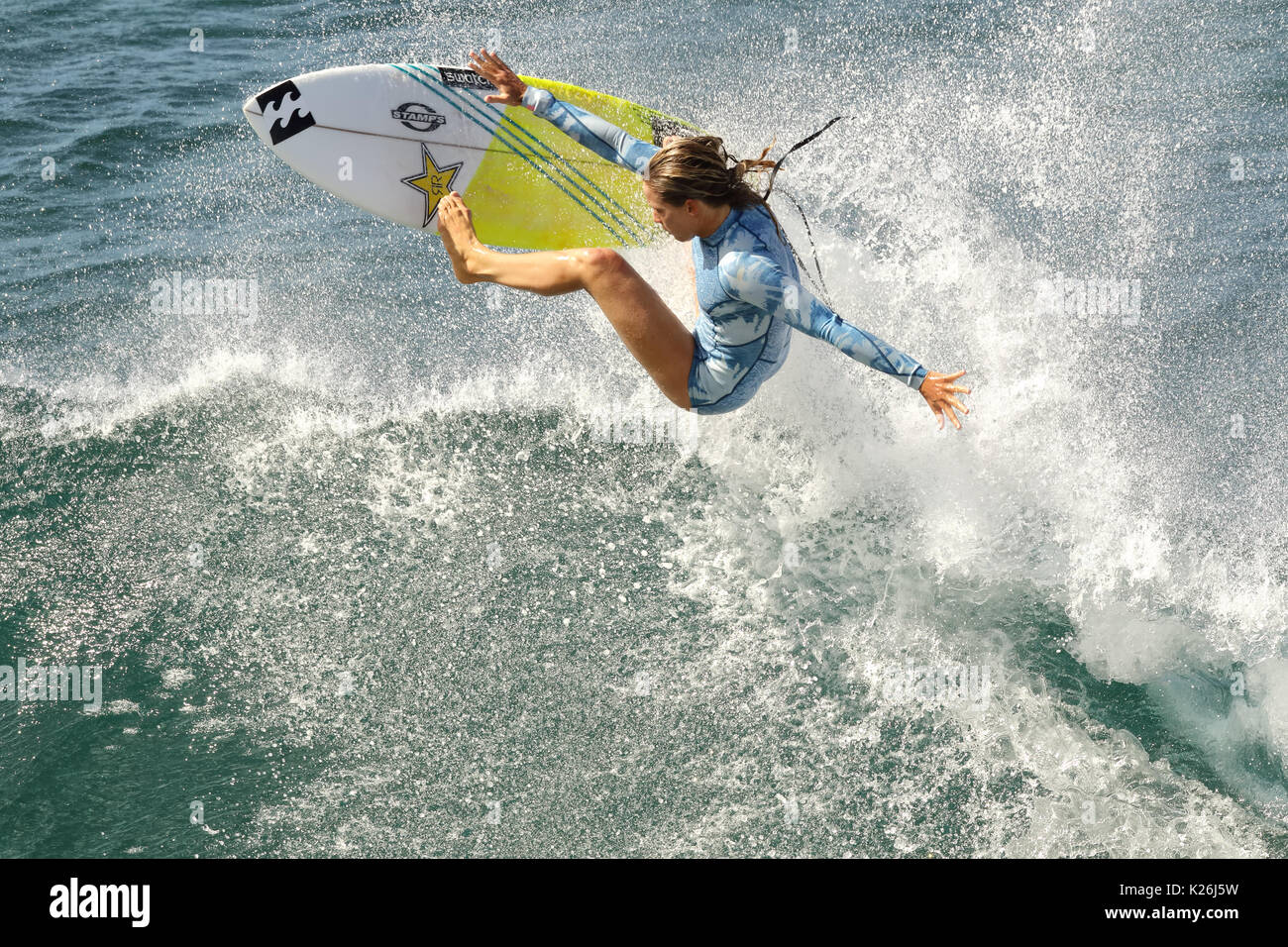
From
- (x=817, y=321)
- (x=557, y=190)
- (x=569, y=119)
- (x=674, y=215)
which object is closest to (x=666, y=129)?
(x=557, y=190)

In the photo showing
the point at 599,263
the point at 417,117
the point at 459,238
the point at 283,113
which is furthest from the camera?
the point at 417,117

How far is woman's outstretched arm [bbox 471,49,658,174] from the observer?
17.9ft

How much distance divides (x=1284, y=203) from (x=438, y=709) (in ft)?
27.2

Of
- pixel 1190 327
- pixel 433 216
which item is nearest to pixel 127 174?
pixel 433 216

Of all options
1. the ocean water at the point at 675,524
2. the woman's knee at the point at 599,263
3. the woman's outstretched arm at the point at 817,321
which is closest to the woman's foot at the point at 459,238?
the woman's knee at the point at 599,263

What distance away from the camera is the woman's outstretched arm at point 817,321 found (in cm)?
436

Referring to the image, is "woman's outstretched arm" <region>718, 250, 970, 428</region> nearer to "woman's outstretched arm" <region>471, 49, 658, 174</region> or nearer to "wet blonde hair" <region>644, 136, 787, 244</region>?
"wet blonde hair" <region>644, 136, 787, 244</region>

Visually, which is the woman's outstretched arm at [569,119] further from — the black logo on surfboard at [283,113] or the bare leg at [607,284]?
the black logo on surfboard at [283,113]

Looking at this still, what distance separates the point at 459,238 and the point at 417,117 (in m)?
1.57

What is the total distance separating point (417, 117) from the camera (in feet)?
21.4

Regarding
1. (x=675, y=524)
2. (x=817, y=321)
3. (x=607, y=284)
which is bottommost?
(x=675, y=524)

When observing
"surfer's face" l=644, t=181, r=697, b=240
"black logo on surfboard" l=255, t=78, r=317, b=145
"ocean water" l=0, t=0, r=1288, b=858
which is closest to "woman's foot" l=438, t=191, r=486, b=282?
"surfer's face" l=644, t=181, r=697, b=240

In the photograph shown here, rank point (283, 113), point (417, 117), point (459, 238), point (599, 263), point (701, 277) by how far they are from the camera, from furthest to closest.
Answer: point (417, 117) → point (283, 113) → point (459, 238) → point (701, 277) → point (599, 263)

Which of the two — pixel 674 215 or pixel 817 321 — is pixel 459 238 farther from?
pixel 817 321
